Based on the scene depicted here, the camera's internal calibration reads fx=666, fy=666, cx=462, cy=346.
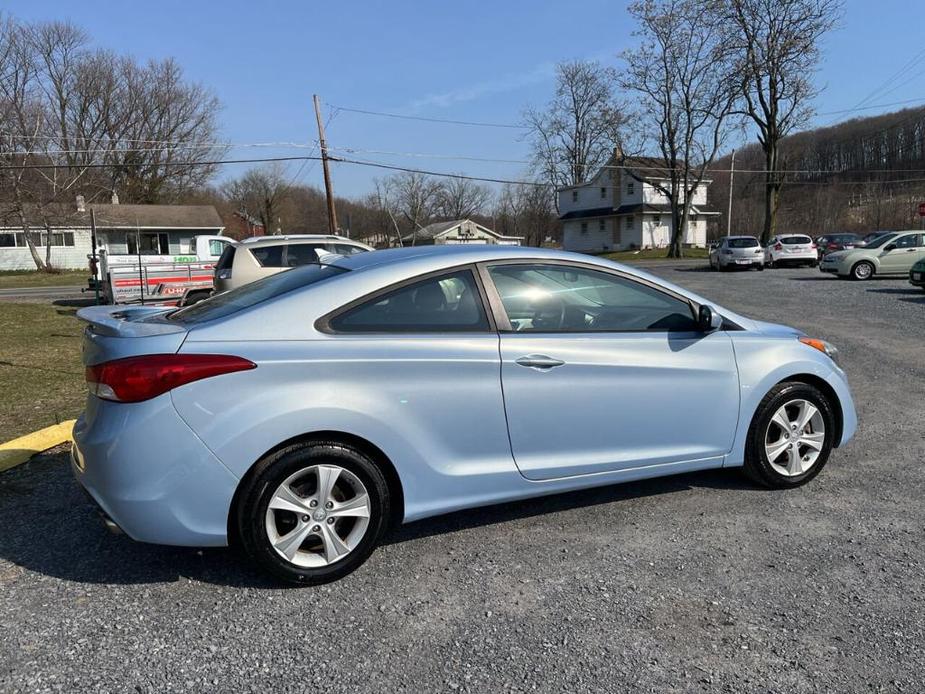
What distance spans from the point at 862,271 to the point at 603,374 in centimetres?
2228

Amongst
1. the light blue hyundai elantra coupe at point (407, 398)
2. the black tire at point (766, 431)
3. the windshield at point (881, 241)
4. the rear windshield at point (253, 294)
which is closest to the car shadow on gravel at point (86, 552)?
the light blue hyundai elantra coupe at point (407, 398)

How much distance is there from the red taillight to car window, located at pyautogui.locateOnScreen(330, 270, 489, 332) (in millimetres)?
535

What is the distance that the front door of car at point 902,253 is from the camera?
21875 millimetres

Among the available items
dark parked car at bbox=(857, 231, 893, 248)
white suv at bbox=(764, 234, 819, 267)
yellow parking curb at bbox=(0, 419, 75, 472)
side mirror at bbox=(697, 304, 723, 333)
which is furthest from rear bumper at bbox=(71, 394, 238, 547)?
white suv at bbox=(764, 234, 819, 267)

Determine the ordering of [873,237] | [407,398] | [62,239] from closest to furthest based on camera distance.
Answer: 1. [407,398]
2. [873,237]
3. [62,239]

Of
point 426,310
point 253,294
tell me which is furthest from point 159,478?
point 426,310

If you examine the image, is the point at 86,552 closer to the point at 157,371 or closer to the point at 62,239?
the point at 157,371

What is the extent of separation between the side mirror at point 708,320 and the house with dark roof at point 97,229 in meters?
42.6

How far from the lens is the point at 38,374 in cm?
770

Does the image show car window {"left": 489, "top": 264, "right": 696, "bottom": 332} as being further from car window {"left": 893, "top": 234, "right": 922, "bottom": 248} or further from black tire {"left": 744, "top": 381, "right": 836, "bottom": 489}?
car window {"left": 893, "top": 234, "right": 922, "bottom": 248}

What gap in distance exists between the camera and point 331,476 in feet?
9.93

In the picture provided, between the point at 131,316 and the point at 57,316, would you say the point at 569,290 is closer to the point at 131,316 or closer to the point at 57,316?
the point at 131,316

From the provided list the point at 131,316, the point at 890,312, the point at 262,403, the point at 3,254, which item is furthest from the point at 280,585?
the point at 3,254

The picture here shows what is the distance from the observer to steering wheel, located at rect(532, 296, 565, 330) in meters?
3.55
